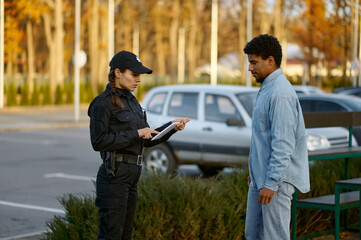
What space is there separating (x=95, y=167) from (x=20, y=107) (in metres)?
23.9

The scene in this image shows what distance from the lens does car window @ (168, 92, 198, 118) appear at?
42.7ft

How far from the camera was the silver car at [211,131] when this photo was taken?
12281 mm

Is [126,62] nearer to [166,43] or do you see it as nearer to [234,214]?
[234,214]

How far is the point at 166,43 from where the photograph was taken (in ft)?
273

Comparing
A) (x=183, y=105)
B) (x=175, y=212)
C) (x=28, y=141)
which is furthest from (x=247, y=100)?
(x=28, y=141)

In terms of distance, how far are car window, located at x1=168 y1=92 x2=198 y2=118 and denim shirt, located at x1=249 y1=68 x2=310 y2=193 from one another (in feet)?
26.3

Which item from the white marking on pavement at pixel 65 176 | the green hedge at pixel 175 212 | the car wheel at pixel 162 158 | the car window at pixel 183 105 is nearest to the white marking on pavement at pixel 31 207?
the white marking on pavement at pixel 65 176

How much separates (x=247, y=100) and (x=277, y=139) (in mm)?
8023

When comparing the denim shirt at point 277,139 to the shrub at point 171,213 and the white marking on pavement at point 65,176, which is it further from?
the white marking on pavement at point 65,176

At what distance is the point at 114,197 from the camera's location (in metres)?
4.99

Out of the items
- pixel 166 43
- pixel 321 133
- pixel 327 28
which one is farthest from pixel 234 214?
pixel 166 43

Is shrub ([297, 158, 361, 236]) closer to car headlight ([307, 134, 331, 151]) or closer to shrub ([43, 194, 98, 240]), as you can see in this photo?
shrub ([43, 194, 98, 240])

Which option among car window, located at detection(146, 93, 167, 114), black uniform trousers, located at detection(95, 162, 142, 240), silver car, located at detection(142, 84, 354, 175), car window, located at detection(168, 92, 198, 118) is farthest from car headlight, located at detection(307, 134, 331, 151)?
black uniform trousers, located at detection(95, 162, 142, 240)

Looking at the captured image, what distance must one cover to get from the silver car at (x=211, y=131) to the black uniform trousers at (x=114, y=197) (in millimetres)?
6916
